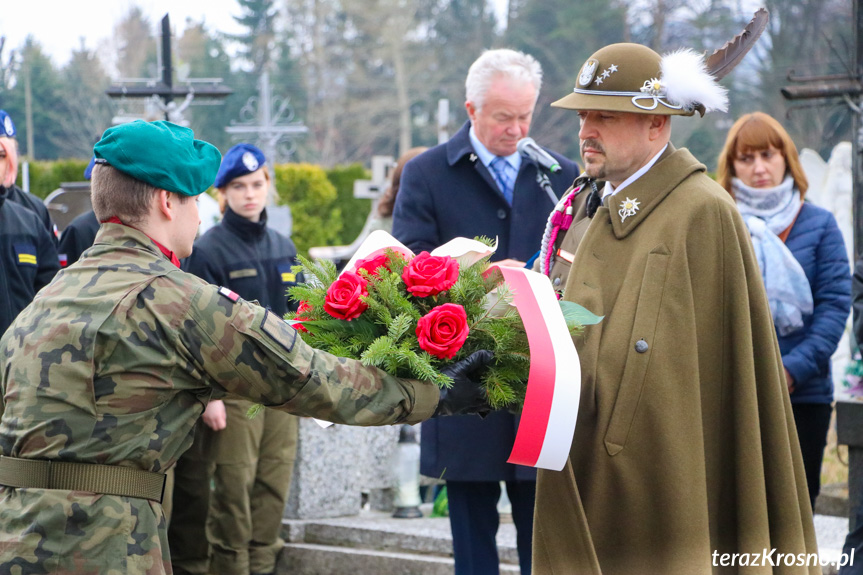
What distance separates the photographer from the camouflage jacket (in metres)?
2.52

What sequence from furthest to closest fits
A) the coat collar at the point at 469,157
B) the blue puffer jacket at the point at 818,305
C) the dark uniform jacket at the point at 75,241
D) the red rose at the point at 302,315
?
the dark uniform jacket at the point at 75,241, the blue puffer jacket at the point at 818,305, the coat collar at the point at 469,157, the red rose at the point at 302,315

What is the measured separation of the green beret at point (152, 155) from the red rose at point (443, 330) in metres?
0.74

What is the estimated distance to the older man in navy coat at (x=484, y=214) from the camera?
4270mm

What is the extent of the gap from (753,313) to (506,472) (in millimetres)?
1370

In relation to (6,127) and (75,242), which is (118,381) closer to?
(6,127)

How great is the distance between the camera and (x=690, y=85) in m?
3.37

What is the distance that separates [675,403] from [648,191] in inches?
27.5

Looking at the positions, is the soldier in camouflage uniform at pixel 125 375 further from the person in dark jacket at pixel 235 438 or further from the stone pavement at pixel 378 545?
the stone pavement at pixel 378 545

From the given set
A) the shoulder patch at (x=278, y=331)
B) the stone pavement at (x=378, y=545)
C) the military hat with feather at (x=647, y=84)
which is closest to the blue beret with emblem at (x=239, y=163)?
the stone pavement at (x=378, y=545)

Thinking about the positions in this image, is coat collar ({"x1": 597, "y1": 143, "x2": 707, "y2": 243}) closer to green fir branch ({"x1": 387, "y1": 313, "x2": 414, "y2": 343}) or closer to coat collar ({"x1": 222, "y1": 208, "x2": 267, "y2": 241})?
green fir branch ({"x1": 387, "y1": 313, "x2": 414, "y2": 343})

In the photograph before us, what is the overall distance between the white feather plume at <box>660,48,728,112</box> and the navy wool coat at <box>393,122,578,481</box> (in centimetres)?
101

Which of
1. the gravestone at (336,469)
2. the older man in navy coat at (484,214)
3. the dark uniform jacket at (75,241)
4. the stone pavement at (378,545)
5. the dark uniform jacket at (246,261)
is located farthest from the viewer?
the gravestone at (336,469)

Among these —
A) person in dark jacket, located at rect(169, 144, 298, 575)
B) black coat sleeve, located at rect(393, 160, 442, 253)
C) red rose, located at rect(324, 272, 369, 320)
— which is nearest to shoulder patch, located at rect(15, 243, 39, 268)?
person in dark jacket, located at rect(169, 144, 298, 575)

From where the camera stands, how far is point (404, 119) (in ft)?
128
